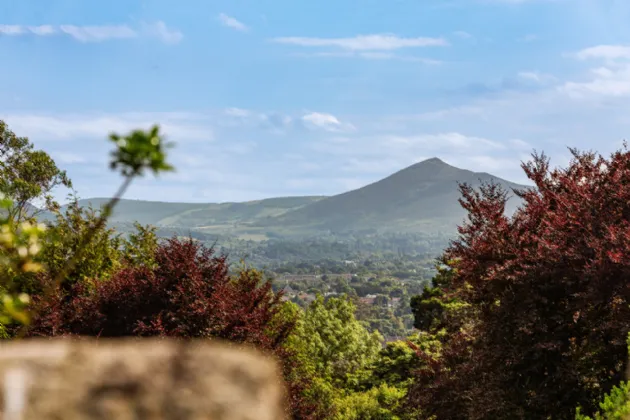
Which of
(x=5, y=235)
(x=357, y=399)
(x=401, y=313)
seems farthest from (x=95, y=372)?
(x=401, y=313)

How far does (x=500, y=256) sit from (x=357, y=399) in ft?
33.8

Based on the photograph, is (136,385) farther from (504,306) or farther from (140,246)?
(140,246)

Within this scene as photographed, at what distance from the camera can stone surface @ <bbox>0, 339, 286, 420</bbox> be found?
1511 mm

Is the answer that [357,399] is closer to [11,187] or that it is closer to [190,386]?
[11,187]

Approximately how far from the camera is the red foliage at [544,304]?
10.2 metres

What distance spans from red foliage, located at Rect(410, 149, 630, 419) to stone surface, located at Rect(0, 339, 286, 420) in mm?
9509

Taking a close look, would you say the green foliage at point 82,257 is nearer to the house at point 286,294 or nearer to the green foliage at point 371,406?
the house at point 286,294

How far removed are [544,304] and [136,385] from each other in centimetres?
1060

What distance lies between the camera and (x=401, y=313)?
107625mm

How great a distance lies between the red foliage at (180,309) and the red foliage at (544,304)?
3.58 meters

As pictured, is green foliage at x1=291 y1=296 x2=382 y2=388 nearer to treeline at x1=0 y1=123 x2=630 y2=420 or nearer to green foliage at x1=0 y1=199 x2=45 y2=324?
treeline at x1=0 y1=123 x2=630 y2=420

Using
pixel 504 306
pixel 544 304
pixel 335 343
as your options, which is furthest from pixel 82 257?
pixel 335 343

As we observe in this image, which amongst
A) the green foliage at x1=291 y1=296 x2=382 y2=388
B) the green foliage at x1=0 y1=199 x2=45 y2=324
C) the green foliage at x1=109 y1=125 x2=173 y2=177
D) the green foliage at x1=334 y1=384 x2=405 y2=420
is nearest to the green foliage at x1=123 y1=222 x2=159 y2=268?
the green foliage at x1=291 y1=296 x2=382 y2=388

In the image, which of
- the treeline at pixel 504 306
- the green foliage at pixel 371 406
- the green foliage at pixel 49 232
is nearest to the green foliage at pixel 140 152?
the green foliage at pixel 49 232
